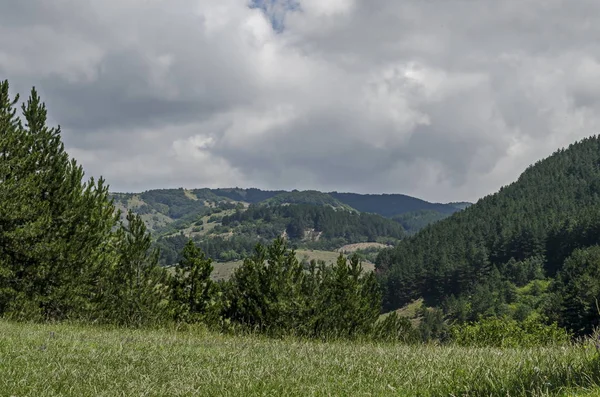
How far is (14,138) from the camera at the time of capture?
2656 cm

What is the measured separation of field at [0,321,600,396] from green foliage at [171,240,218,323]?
31.2 m

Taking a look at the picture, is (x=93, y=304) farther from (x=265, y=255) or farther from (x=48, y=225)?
(x=265, y=255)

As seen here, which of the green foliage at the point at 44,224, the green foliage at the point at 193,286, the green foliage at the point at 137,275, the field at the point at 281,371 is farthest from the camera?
the green foliage at the point at 193,286

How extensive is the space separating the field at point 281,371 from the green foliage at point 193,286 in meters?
31.2

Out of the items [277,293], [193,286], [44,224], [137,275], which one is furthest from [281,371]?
[193,286]

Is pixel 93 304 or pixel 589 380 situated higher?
pixel 589 380

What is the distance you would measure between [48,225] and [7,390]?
1008 inches

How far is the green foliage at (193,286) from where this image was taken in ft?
132


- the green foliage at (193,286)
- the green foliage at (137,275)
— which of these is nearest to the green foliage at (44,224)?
the green foliage at (137,275)

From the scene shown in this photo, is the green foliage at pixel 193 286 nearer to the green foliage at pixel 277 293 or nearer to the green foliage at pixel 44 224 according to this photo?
the green foliage at pixel 277 293

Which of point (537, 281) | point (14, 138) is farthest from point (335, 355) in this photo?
point (537, 281)

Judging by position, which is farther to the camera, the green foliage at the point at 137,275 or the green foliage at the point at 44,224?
the green foliage at the point at 137,275

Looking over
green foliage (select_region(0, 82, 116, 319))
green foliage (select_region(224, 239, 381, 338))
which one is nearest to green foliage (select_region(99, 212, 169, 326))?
green foliage (select_region(0, 82, 116, 319))

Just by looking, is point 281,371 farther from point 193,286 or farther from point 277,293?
point 193,286
